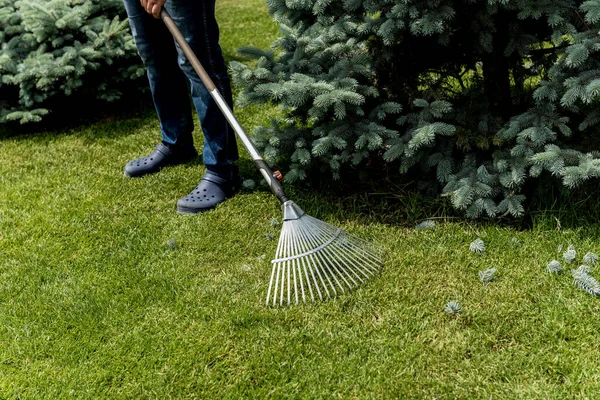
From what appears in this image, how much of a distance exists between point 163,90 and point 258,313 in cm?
174

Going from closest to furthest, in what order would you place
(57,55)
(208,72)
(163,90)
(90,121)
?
(208,72)
(163,90)
(57,55)
(90,121)

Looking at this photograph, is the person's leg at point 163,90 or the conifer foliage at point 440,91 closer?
the conifer foliage at point 440,91

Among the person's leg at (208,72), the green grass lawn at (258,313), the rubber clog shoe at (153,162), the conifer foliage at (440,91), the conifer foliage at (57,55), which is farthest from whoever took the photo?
the conifer foliage at (57,55)

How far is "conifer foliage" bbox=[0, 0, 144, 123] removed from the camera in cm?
457

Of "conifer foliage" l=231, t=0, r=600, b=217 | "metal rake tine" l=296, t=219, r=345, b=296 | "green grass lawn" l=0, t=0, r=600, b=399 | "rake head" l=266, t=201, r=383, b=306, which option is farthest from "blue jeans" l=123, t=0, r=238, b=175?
"metal rake tine" l=296, t=219, r=345, b=296

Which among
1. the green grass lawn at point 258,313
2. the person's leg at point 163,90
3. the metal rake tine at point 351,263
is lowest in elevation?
the green grass lawn at point 258,313

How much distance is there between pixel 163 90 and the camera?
377cm

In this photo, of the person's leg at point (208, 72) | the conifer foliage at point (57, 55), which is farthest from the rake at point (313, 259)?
the conifer foliage at point (57, 55)

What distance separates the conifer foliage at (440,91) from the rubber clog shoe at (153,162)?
2.62 feet

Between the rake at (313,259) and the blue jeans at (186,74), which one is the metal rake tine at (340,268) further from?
the blue jeans at (186,74)

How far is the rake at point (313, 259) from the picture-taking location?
8.75 ft

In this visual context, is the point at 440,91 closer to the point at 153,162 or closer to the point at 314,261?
the point at 314,261

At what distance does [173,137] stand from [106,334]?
1.63 m

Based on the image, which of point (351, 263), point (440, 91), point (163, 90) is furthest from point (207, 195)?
point (440, 91)
